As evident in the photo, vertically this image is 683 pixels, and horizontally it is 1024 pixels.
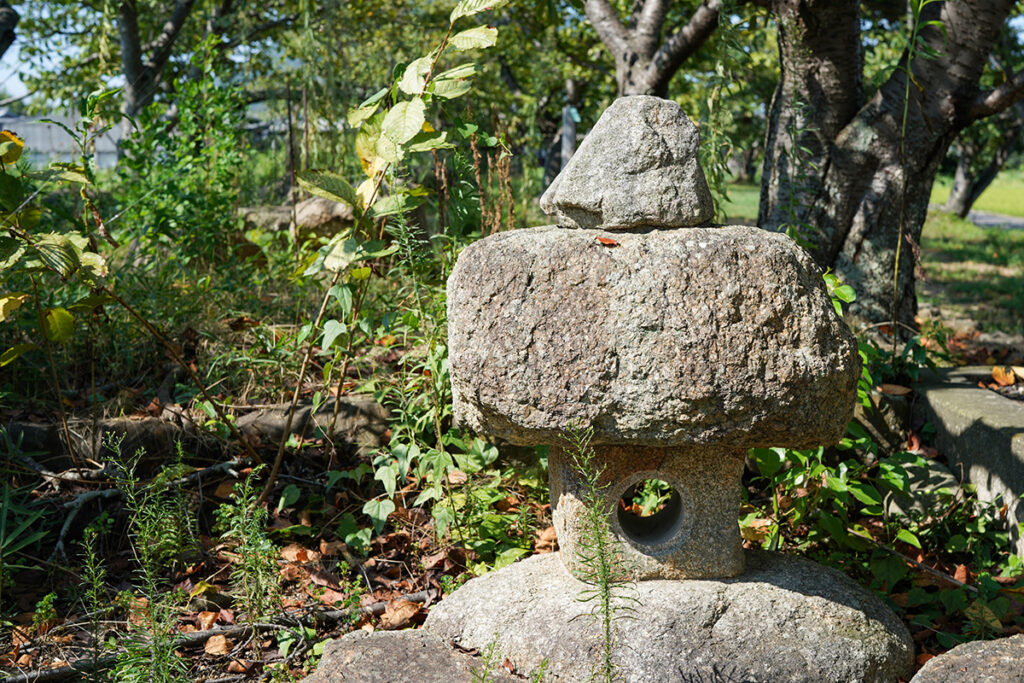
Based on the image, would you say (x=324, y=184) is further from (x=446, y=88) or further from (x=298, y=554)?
(x=298, y=554)

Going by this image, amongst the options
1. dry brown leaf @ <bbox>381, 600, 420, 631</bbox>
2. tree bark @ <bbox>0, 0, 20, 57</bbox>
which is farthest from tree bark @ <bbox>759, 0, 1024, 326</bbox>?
tree bark @ <bbox>0, 0, 20, 57</bbox>

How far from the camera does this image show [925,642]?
3043 mm

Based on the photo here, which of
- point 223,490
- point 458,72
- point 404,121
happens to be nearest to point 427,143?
point 404,121

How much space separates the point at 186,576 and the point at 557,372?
77.1 inches

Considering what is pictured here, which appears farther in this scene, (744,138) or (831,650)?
(744,138)

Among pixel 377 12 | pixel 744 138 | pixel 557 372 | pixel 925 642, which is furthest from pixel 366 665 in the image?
pixel 744 138

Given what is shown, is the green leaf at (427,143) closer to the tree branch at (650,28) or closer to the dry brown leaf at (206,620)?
the dry brown leaf at (206,620)

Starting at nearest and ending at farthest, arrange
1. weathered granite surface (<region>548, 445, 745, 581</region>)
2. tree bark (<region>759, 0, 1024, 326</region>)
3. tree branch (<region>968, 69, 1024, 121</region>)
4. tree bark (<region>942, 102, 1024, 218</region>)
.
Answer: weathered granite surface (<region>548, 445, 745, 581</region>)
tree branch (<region>968, 69, 1024, 121</region>)
tree bark (<region>759, 0, 1024, 326</region>)
tree bark (<region>942, 102, 1024, 218</region>)

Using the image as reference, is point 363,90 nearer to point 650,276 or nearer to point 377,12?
point 377,12

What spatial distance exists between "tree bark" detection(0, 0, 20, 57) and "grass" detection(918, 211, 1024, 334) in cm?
637

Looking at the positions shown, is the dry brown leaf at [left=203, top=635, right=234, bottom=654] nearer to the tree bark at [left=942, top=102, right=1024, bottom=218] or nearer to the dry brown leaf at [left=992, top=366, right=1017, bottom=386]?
the dry brown leaf at [left=992, top=366, right=1017, bottom=386]

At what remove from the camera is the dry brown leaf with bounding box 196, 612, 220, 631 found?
3.08 metres

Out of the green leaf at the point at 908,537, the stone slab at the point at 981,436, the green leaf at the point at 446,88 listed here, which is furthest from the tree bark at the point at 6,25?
the stone slab at the point at 981,436

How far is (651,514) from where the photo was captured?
3.38 meters
